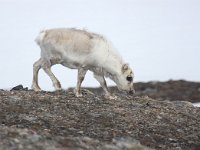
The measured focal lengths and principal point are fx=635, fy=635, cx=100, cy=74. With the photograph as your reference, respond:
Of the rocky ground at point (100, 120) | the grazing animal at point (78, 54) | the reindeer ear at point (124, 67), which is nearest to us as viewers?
the rocky ground at point (100, 120)

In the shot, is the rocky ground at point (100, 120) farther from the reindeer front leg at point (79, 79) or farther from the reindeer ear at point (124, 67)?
the reindeer ear at point (124, 67)

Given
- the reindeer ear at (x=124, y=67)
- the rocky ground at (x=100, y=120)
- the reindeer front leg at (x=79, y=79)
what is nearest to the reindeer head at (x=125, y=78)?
the reindeer ear at (x=124, y=67)

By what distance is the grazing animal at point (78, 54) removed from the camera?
22.0 m

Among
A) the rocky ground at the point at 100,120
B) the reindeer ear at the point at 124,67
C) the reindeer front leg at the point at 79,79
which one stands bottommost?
the rocky ground at the point at 100,120

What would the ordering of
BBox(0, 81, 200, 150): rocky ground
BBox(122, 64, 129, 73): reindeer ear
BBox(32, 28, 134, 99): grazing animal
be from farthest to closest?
BBox(122, 64, 129, 73): reindeer ear
BBox(32, 28, 134, 99): grazing animal
BBox(0, 81, 200, 150): rocky ground

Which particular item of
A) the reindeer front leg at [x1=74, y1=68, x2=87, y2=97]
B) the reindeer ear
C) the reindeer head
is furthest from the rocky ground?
the reindeer ear

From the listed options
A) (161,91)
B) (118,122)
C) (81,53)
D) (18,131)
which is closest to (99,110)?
(118,122)

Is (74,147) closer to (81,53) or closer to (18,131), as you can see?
(18,131)

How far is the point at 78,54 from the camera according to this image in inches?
867

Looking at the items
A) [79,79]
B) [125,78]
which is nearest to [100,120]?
[79,79]

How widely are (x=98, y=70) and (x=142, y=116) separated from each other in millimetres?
3182

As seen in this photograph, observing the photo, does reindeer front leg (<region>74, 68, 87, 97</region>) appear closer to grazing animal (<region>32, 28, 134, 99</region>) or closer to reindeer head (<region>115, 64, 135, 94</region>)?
grazing animal (<region>32, 28, 134, 99</region>)

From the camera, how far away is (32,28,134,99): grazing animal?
72.2ft

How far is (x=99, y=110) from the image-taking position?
19.9 meters
